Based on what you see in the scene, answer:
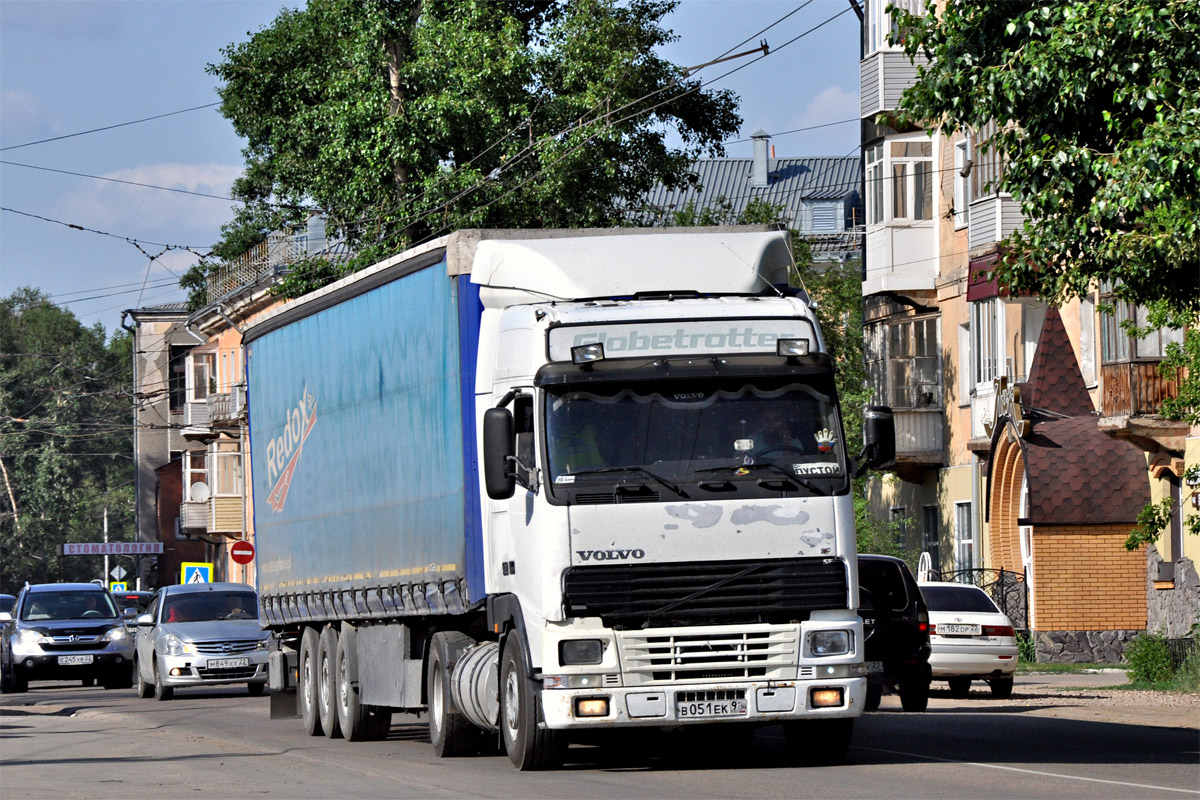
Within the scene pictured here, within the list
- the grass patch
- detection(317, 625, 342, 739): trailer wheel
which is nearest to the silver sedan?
detection(317, 625, 342, 739): trailer wheel

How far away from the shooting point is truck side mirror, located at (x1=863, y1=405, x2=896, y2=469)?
1433 cm

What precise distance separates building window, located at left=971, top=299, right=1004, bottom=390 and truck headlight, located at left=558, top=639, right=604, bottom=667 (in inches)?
1041

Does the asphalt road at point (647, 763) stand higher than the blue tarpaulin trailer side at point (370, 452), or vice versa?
the blue tarpaulin trailer side at point (370, 452)

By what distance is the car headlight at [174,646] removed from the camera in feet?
98.5

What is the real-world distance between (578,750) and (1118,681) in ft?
47.6

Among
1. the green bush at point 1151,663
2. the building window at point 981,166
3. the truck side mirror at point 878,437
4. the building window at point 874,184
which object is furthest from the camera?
the building window at point 874,184

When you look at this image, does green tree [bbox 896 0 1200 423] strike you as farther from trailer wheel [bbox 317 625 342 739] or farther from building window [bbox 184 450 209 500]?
building window [bbox 184 450 209 500]

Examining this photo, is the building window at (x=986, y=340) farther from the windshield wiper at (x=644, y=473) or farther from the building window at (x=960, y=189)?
the windshield wiper at (x=644, y=473)

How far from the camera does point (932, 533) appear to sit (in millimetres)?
43219

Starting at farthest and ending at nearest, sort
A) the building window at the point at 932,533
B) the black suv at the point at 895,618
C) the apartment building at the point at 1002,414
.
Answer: the building window at the point at 932,533 → the apartment building at the point at 1002,414 → the black suv at the point at 895,618

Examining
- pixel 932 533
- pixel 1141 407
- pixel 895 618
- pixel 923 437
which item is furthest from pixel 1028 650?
pixel 895 618

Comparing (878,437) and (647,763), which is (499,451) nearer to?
(878,437)

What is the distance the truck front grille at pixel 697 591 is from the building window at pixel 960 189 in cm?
2720

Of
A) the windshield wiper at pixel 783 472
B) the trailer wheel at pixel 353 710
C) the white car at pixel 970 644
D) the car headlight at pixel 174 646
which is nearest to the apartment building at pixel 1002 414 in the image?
the white car at pixel 970 644
